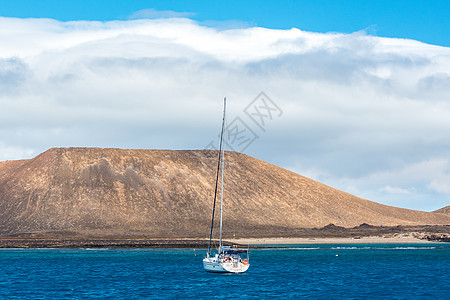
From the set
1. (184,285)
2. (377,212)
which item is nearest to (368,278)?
(184,285)

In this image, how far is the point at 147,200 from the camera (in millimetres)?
171250

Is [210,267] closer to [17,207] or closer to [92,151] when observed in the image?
[17,207]

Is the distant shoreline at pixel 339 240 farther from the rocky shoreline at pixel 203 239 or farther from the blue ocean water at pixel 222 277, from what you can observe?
the blue ocean water at pixel 222 277

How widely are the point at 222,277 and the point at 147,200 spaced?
10627 cm

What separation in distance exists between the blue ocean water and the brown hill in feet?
174

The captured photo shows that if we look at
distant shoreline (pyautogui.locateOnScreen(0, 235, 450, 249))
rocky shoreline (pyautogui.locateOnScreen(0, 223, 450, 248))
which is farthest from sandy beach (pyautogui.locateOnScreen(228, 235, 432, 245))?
rocky shoreline (pyautogui.locateOnScreen(0, 223, 450, 248))

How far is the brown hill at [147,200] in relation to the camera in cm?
15662

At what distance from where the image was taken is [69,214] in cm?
15962

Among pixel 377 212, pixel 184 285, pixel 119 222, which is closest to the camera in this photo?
pixel 184 285

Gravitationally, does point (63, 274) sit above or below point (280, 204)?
below

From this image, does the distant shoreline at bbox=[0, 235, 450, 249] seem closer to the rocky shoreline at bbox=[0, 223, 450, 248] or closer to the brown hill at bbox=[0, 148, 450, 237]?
the rocky shoreline at bbox=[0, 223, 450, 248]

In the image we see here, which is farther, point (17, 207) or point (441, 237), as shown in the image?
point (17, 207)

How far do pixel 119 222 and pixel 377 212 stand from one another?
262ft

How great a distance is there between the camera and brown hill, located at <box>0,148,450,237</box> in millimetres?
156625
